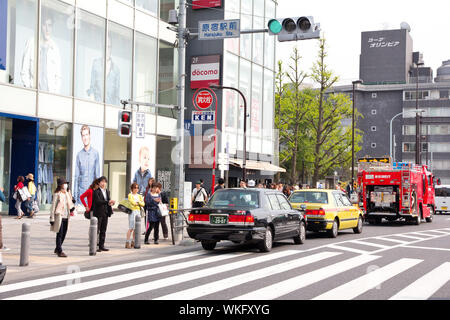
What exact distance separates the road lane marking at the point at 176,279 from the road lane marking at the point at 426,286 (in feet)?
11.1

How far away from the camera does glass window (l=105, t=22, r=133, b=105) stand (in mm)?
27875

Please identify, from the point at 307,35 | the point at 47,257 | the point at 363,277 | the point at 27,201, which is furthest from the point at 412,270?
the point at 27,201

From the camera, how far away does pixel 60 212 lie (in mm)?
12445

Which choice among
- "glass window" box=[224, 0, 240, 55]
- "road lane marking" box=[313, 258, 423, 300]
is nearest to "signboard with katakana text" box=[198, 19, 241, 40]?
"road lane marking" box=[313, 258, 423, 300]

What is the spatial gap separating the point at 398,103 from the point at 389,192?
64086 mm

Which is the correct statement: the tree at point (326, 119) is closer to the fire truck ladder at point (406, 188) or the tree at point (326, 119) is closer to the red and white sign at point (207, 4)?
the red and white sign at point (207, 4)

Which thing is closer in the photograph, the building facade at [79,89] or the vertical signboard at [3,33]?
the vertical signboard at [3,33]

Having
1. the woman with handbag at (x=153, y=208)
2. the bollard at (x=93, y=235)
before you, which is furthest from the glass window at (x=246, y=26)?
the bollard at (x=93, y=235)

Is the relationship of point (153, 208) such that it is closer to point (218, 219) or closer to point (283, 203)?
point (218, 219)

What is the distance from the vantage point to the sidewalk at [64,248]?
11.6 meters

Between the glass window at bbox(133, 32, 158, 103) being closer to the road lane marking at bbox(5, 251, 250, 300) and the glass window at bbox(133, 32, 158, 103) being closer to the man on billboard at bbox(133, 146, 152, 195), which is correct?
the man on billboard at bbox(133, 146, 152, 195)

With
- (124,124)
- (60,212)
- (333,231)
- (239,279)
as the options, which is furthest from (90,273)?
(333,231)

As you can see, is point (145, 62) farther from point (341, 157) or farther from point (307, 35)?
point (341, 157)

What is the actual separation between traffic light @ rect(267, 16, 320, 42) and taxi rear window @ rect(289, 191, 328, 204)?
6.28m
